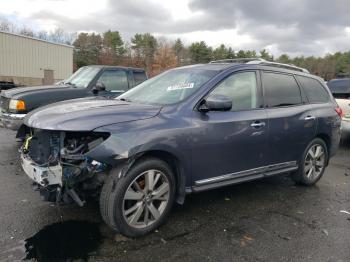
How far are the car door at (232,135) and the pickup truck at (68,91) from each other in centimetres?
220

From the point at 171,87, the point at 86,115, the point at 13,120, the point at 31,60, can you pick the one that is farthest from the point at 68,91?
the point at 31,60

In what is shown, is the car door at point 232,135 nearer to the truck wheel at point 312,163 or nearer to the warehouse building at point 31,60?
the truck wheel at point 312,163

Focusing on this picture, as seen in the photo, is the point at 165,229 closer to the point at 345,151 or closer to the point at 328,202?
the point at 328,202

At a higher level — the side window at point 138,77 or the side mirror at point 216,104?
the side window at point 138,77

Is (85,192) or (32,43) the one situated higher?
(32,43)

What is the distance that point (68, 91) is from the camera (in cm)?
736

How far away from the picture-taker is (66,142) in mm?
3340

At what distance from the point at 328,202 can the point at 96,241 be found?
3243mm

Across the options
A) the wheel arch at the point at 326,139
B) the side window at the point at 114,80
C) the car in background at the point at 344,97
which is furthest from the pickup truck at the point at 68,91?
Result: the car in background at the point at 344,97

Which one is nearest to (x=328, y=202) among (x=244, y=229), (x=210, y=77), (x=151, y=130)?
(x=244, y=229)

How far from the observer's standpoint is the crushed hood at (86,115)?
322 cm

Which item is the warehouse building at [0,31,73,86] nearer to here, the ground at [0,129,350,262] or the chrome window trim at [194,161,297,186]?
the ground at [0,129,350,262]

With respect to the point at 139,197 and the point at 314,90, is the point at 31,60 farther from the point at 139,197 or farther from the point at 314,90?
the point at 139,197

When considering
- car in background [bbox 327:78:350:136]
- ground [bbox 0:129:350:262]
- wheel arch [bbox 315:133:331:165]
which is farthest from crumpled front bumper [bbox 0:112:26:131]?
car in background [bbox 327:78:350:136]
